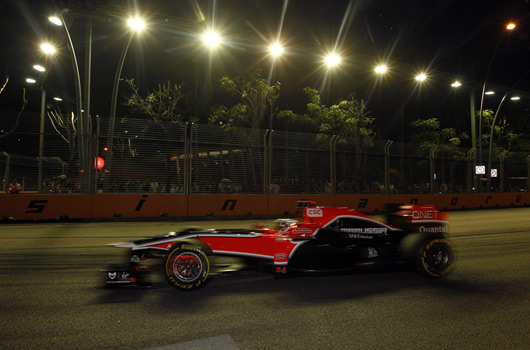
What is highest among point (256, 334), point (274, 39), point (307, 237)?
point (274, 39)

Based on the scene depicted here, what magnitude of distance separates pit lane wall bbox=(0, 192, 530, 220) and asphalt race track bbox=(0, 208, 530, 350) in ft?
23.2

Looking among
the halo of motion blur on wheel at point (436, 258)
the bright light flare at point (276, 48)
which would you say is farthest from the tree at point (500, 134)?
the halo of motion blur on wheel at point (436, 258)

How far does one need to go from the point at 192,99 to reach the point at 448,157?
15.3 m

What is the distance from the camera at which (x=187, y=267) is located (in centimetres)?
448

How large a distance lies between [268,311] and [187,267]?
1242 millimetres

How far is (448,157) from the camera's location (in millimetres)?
20594

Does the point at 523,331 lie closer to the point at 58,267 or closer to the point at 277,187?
the point at 58,267

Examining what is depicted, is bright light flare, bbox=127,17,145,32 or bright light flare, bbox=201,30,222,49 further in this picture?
bright light flare, bbox=201,30,222,49

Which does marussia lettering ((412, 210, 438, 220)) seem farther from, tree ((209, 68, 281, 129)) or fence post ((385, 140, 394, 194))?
tree ((209, 68, 281, 129))

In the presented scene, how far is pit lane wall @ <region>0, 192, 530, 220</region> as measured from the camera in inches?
482

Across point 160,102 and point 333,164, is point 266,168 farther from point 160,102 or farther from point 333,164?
point 160,102

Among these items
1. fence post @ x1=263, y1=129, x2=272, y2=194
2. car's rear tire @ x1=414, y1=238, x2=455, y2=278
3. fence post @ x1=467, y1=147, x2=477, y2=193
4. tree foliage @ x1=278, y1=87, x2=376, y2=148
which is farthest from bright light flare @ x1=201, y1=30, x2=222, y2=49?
fence post @ x1=467, y1=147, x2=477, y2=193

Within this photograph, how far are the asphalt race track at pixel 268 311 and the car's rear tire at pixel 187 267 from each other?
0.15m

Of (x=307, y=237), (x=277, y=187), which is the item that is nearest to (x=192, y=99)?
(x=277, y=187)
